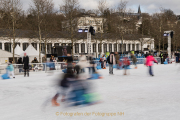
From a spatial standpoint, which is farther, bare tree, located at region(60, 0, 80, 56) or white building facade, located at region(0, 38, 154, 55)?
white building facade, located at region(0, 38, 154, 55)

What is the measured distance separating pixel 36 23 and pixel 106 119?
34.5m

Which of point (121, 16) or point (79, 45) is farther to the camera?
point (79, 45)

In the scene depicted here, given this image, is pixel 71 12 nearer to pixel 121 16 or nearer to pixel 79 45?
pixel 121 16

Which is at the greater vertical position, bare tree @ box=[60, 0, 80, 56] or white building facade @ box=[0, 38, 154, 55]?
bare tree @ box=[60, 0, 80, 56]

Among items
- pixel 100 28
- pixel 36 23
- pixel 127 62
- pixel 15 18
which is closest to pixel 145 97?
pixel 127 62

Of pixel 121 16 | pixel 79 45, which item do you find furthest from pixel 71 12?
pixel 79 45

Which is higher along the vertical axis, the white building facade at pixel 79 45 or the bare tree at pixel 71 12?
the bare tree at pixel 71 12

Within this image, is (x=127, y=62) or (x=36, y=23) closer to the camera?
(x=127, y=62)

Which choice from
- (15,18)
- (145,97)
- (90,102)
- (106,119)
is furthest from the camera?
(15,18)

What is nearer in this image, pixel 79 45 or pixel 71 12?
pixel 71 12

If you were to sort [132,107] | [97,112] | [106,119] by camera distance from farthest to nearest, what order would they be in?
[132,107] < [97,112] < [106,119]

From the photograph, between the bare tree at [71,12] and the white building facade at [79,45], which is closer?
the bare tree at [71,12]

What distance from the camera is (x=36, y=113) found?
6148 millimetres

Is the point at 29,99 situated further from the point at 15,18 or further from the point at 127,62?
the point at 15,18
